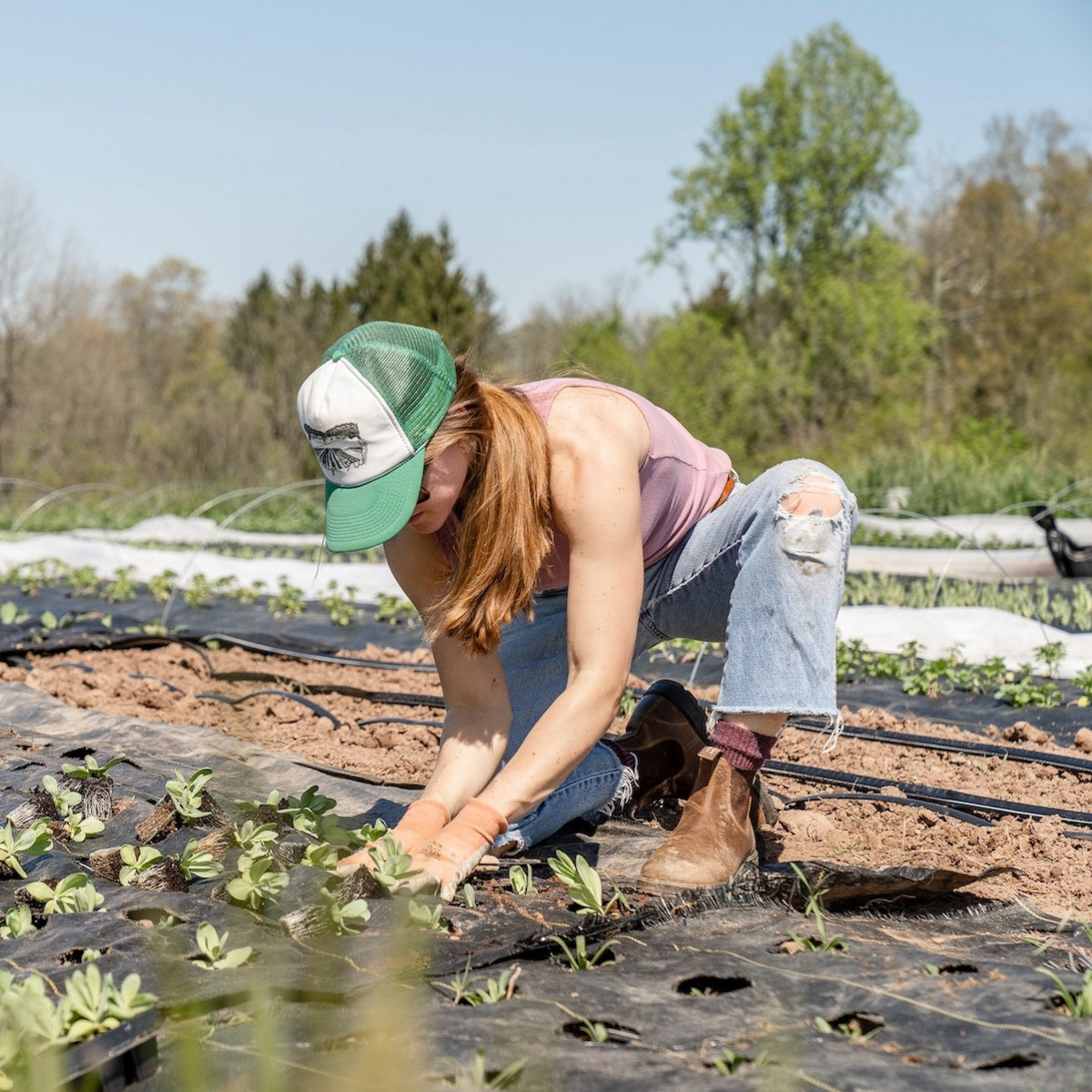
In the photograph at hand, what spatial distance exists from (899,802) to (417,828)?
1.20 metres

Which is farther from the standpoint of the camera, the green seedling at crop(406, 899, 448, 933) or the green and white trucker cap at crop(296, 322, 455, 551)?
the green and white trucker cap at crop(296, 322, 455, 551)

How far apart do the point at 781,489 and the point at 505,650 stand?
2.34 ft

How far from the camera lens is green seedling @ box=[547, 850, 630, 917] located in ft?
5.74

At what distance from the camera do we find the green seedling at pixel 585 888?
175 cm

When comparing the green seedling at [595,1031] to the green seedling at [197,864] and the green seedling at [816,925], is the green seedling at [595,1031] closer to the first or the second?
the green seedling at [816,925]

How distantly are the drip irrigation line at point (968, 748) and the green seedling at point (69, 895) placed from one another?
76.9 inches

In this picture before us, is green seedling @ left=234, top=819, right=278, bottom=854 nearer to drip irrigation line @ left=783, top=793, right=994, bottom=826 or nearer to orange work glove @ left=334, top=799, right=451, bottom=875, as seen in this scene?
orange work glove @ left=334, top=799, right=451, bottom=875

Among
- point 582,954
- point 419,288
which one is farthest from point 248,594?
point 419,288

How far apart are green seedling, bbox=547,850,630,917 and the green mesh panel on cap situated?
0.70m

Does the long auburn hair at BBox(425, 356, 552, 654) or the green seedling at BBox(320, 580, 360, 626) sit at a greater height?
the long auburn hair at BBox(425, 356, 552, 654)

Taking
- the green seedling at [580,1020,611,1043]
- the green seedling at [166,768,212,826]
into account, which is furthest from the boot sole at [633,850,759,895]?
the green seedling at [166,768,212,826]

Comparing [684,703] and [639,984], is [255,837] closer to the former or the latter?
[639,984]

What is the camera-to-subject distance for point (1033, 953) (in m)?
1.62

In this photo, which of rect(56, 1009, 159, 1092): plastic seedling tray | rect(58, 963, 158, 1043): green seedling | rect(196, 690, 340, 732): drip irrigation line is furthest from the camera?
rect(196, 690, 340, 732): drip irrigation line
